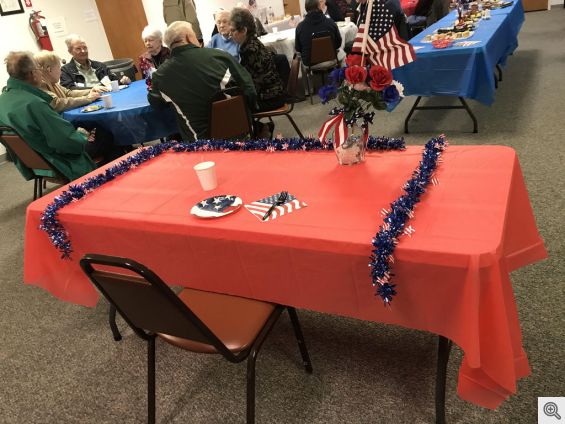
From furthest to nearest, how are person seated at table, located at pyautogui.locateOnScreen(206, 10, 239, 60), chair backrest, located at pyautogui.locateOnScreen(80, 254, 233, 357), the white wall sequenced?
the white wall → person seated at table, located at pyautogui.locateOnScreen(206, 10, 239, 60) → chair backrest, located at pyautogui.locateOnScreen(80, 254, 233, 357)

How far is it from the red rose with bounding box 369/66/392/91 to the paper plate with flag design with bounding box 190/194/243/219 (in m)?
0.58

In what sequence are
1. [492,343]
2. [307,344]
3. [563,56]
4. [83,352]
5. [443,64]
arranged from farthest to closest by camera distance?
[563,56]
[443,64]
[83,352]
[307,344]
[492,343]

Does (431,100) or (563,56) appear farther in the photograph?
(563,56)

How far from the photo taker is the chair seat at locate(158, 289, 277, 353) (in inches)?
51.1

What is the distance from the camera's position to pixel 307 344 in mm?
1777

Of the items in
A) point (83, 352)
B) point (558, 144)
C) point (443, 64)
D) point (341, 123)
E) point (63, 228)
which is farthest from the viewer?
point (443, 64)

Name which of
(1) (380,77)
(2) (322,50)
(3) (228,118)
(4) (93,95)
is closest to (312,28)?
(2) (322,50)

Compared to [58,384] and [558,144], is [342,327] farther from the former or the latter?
[558,144]

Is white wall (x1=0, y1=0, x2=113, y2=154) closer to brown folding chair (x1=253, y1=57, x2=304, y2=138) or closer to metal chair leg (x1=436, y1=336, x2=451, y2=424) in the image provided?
brown folding chair (x1=253, y1=57, x2=304, y2=138)

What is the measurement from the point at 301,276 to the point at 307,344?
0.62m

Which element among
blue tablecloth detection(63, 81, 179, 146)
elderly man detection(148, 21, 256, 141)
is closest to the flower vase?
elderly man detection(148, 21, 256, 141)

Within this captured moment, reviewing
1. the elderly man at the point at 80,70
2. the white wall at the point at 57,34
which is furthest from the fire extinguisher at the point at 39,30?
the elderly man at the point at 80,70

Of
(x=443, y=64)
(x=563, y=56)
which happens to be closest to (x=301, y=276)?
(x=443, y=64)

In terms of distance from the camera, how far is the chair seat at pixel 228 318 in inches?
51.1
